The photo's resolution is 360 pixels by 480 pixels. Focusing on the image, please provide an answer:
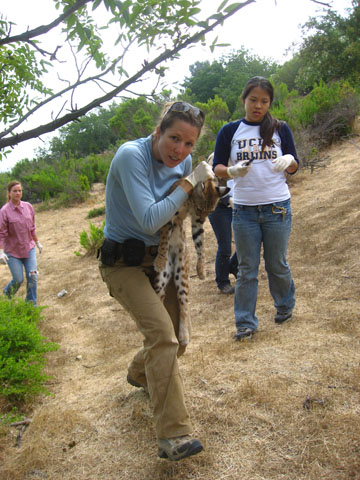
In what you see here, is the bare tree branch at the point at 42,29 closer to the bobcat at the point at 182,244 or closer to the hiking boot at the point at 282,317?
the bobcat at the point at 182,244

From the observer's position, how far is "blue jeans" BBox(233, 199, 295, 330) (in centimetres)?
380

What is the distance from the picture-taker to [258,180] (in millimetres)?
3738

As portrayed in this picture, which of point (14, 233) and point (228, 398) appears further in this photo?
point (14, 233)

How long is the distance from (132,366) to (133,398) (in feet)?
1.59

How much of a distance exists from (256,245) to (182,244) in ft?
4.03

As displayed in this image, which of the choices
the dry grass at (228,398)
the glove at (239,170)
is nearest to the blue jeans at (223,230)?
the dry grass at (228,398)

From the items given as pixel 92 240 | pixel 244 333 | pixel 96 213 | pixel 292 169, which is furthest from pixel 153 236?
pixel 96 213

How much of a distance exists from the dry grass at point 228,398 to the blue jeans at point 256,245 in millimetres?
380

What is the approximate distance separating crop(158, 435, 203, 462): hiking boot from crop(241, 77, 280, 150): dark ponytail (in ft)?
7.92

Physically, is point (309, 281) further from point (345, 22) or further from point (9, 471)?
point (345, 22)

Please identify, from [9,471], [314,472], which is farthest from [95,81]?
[9,471]

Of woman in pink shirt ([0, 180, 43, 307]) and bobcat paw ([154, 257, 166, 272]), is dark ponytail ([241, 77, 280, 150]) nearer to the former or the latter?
bobcat paw ([154, 257, 166, 272])

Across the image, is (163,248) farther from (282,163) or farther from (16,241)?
(16,241)

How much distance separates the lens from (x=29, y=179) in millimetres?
17484
